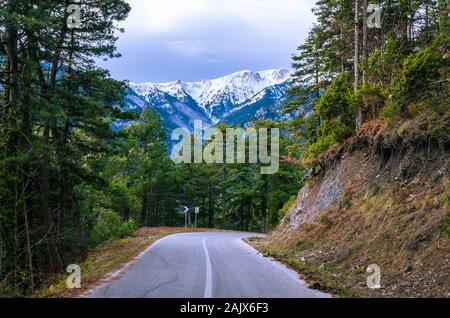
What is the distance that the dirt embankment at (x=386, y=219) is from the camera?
10.8 m

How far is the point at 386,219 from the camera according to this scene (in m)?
14.1

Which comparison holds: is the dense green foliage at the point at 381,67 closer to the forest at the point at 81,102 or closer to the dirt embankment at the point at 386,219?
the forest at the point at 81,102

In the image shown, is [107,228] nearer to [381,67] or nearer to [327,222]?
[327,222]

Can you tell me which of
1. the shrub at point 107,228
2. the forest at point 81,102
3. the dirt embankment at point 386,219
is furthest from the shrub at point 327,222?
the shrub at point 107,228

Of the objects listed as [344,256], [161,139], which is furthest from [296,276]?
[161,139]

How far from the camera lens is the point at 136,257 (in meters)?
16.7

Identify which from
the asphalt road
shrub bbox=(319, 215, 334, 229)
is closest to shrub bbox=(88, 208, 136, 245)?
the asphalt road

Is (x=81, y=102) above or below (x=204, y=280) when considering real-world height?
above

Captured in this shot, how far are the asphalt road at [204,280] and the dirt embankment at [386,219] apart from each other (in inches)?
38.7

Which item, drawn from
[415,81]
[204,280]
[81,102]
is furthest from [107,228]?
[415,81]

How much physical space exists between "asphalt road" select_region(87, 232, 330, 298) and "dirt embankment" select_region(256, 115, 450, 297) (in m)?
0.98

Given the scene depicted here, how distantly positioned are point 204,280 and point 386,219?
6.57 metres

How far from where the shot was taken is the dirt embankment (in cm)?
1076
